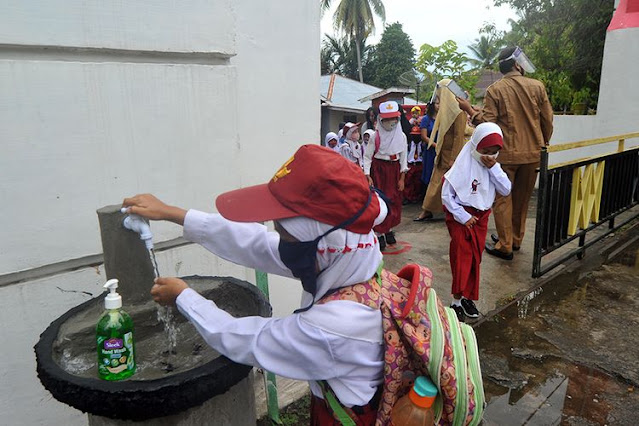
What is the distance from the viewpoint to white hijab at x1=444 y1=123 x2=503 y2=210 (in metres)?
3.67

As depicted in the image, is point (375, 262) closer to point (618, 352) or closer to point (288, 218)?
point (288, 218)

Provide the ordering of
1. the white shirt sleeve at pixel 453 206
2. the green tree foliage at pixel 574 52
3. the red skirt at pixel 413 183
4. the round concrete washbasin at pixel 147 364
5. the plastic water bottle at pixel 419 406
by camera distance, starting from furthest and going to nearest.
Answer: the green tree foliage at pixel 574 52
the red skirt at pixel 413 183
the white shirt sleeve at pixel 453 206
the plastic water bottle at pixel 419 406
the round concrete washbasin at pixel 147 364

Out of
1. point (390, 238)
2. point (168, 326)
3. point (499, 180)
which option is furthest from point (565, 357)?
point (390, 238)

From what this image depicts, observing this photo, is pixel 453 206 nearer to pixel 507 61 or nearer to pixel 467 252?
pixel 467 252

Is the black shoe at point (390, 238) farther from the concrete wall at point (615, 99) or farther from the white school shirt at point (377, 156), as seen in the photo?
the concrete wall at point (615, 99)

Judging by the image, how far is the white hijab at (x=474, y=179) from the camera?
3670 mm

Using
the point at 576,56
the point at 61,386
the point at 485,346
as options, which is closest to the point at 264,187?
the point at 61,386

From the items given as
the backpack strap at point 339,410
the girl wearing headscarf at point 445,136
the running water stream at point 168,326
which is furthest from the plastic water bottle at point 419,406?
the girl wearing headscarf at point 445,136

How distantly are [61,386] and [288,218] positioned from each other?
0.76 meters

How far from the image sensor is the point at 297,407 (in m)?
2.71

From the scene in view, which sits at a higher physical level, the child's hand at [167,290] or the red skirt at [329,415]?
the child's hand at [167,290]

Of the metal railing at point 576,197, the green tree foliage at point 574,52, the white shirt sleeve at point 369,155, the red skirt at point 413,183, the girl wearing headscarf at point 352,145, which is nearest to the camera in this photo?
the metal railing at point 576,197

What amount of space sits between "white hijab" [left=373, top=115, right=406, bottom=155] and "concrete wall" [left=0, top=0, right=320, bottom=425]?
11.9 ft

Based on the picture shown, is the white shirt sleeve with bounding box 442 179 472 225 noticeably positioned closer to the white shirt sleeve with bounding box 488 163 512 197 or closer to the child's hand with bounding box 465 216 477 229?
the child's hand with bounding box 465 216 477 229
